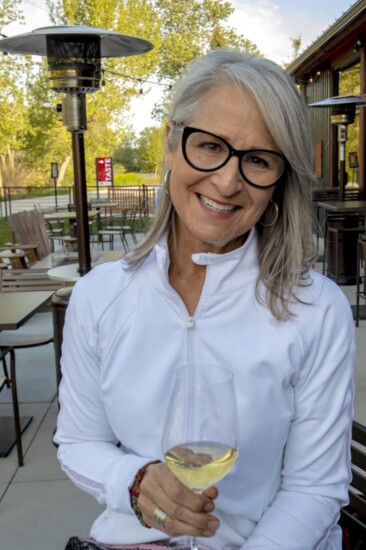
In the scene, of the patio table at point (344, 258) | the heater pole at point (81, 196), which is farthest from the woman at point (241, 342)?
the patio table at point (344, 258)

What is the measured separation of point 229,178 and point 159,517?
737 millimetres

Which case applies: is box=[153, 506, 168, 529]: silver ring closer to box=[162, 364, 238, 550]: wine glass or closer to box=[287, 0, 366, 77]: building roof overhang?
box=[162, 364, 238, 550]: wine glass

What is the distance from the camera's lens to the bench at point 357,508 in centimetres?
183

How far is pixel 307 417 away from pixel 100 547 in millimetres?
590

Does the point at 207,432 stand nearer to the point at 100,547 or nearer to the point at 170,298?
the point at 170,298

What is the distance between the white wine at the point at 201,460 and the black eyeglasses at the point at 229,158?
2.13 feet

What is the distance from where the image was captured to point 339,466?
1.51m

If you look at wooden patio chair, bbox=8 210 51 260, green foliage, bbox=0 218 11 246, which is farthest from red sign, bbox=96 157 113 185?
wooden patio chair, bbox=8 210 51 260

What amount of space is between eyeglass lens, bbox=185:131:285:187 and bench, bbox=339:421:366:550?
77cm

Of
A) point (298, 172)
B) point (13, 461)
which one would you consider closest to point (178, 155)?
point (298, 172)

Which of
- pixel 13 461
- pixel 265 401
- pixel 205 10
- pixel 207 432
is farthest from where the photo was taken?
pixel 205 10

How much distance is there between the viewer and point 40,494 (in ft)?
11.6

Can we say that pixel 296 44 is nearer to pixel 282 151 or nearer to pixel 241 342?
pixel 282 151

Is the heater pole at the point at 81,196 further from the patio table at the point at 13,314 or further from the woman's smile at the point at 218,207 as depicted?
the woman's smile at the point at 218,207
